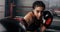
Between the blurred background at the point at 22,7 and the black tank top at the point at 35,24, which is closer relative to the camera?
the black tank top at the point at 35,24

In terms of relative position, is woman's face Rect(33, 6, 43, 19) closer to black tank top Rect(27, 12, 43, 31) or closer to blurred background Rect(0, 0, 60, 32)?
black tank top Rect(27, 12, 43, 31)

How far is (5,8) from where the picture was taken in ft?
4.10

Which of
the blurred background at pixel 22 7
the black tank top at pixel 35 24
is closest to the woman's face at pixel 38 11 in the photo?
the black tank top at pixel 35 24

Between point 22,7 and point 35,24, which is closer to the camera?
point 35,24

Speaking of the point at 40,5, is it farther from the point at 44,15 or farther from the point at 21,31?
the point at 21,31

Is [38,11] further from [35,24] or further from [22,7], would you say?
[22,7]

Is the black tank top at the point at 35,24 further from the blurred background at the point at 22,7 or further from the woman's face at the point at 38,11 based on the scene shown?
the blurred background at the point at 22,7

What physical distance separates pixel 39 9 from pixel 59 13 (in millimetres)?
476

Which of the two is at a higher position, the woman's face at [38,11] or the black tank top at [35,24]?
the woman's face at [38,11]

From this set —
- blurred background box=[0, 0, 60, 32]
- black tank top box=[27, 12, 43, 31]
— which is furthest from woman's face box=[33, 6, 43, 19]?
blurred background box=[0, 0, 60, 32]

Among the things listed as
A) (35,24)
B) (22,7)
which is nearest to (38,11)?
(35,24)

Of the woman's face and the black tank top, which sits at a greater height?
the woman's face

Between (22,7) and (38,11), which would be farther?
(22,7)

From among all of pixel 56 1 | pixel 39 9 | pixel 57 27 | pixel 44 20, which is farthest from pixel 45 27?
pixel 56 1
